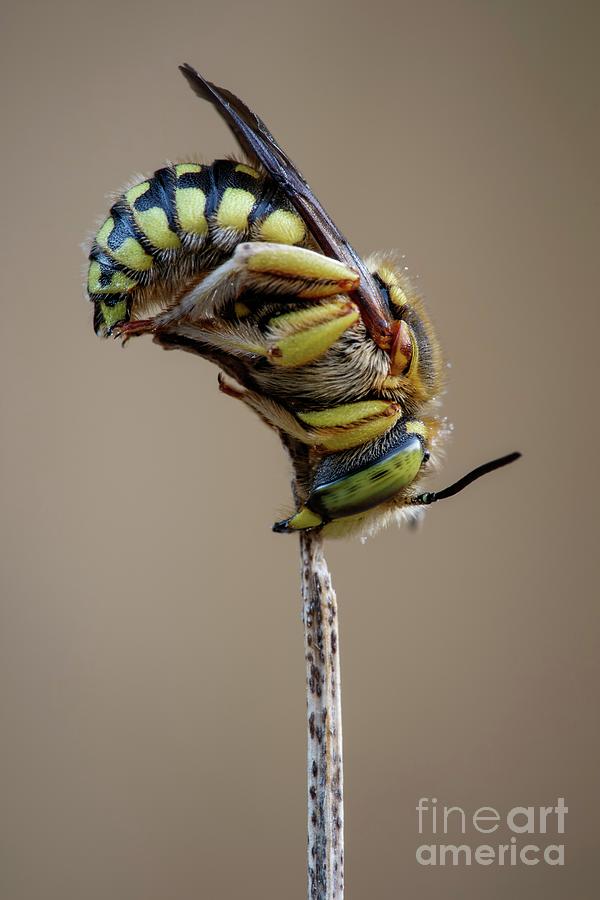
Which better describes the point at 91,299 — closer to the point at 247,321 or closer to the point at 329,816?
the point at 247,321

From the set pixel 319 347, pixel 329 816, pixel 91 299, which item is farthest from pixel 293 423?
pixel 329 816

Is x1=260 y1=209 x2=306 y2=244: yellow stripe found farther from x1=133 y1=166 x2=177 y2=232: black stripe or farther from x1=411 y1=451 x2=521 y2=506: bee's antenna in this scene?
x1=411 y1=451 x2=521 y2=506: bee's antenna

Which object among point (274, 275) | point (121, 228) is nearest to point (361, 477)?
point (274, 275)

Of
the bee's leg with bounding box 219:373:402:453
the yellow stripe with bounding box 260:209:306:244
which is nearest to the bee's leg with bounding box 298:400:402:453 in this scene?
the bee's leg with bounding box 219:373:402:453

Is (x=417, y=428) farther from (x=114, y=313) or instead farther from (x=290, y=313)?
(x=114, y=313)

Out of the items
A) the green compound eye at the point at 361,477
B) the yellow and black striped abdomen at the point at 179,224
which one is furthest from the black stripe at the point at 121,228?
the green compound eye at the point at 361,477

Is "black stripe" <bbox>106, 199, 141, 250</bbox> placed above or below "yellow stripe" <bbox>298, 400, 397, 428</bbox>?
above

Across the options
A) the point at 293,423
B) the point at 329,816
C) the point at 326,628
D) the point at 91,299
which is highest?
the point at 91,299
